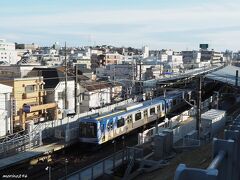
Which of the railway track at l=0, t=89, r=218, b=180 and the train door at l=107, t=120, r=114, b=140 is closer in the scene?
the railway track at l=0, t=89, r=218, b=180

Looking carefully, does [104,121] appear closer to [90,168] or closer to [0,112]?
[90,168]

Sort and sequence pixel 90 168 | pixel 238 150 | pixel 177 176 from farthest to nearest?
pixel 90 168
pixel 238 150
pixel 177 176

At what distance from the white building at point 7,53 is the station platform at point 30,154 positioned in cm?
6772

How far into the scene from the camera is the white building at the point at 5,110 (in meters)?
21.9

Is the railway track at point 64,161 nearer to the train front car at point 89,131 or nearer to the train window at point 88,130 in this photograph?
the train front car at point 89,131

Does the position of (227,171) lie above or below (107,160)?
above

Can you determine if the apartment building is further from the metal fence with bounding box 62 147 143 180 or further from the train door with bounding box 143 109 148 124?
the metal fence with bounding box 62 147 143 180

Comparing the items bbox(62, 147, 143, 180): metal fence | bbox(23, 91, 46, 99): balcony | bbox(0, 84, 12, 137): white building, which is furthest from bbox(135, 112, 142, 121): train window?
bbox(23, 91, 46, 99): balcony

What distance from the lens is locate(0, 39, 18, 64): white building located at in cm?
8640

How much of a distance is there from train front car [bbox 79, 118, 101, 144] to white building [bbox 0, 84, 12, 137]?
5.09 metres

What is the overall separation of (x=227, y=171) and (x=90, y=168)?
39.7 ft

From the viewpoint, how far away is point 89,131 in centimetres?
1945

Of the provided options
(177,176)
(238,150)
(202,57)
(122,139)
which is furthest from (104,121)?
(202,57)

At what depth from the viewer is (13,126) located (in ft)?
75.6
